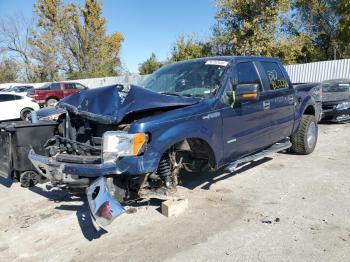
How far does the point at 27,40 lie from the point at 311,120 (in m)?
48.0

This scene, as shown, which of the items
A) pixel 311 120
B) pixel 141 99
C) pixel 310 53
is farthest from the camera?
pixel 310 53

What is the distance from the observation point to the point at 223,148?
476 centimetres

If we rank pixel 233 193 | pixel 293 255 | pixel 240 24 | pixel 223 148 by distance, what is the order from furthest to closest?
1. pixel 240 24
2. pixel 233 193
3. pixel 223 148
4. pixel 293 255

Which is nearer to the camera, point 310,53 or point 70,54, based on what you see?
point 310,53

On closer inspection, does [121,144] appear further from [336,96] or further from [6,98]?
[6,98]

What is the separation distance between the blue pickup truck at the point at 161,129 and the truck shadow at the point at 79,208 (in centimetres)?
51

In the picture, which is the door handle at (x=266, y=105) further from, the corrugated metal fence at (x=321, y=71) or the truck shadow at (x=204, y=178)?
the corrugated metal fence at (x=321, y=71)

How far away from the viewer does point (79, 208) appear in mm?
4930

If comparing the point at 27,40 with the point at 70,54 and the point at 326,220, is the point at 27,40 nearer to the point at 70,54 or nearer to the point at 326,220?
the point at 70,54

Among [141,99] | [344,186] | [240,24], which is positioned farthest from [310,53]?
[141,99]

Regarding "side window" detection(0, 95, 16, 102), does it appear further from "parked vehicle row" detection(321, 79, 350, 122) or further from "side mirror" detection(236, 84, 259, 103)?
"side mirror" detection(236, 84, 259, 103)

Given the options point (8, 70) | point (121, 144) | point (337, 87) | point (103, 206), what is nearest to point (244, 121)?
point (121, 144)

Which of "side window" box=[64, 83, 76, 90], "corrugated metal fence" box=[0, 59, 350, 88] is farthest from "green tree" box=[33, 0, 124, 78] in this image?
"corrugated metal fence" box=[0, 59, 350, 88]

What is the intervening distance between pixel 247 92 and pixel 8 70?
180 ft
